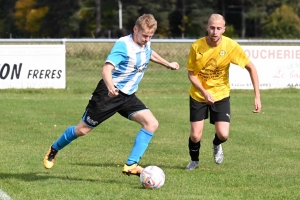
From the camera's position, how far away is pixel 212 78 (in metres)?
8.87

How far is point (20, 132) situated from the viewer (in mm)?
12039

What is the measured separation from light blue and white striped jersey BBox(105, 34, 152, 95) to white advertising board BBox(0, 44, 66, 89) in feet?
35.1

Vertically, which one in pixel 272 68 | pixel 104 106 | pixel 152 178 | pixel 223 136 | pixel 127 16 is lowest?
pixel 127 16

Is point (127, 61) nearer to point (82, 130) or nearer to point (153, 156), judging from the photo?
point (82, 130)

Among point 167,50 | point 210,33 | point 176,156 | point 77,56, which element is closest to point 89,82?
point 77,56

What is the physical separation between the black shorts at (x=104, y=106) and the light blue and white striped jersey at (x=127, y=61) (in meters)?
0.10

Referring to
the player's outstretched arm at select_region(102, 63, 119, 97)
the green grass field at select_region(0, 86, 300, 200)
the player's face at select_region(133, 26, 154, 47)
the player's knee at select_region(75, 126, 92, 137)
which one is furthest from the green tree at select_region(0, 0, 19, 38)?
the player's outstretched arm at select_region(102, 63, 119, 97)

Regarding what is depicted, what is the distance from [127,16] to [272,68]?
5163 cm

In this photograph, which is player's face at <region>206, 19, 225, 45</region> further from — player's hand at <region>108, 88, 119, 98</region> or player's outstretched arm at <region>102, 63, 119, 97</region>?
player's hand at <region>108, 88, 119, 98</region>

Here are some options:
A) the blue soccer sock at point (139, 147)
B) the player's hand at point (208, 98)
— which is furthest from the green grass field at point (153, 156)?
the player's hand at point (208, 98)

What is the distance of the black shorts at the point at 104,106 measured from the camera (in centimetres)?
793

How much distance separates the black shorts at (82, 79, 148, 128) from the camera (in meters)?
7.93

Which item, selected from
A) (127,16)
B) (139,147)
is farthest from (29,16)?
(139,147)

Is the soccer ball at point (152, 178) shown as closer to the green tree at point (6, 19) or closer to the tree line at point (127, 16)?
the green tree at point (6, 19)
